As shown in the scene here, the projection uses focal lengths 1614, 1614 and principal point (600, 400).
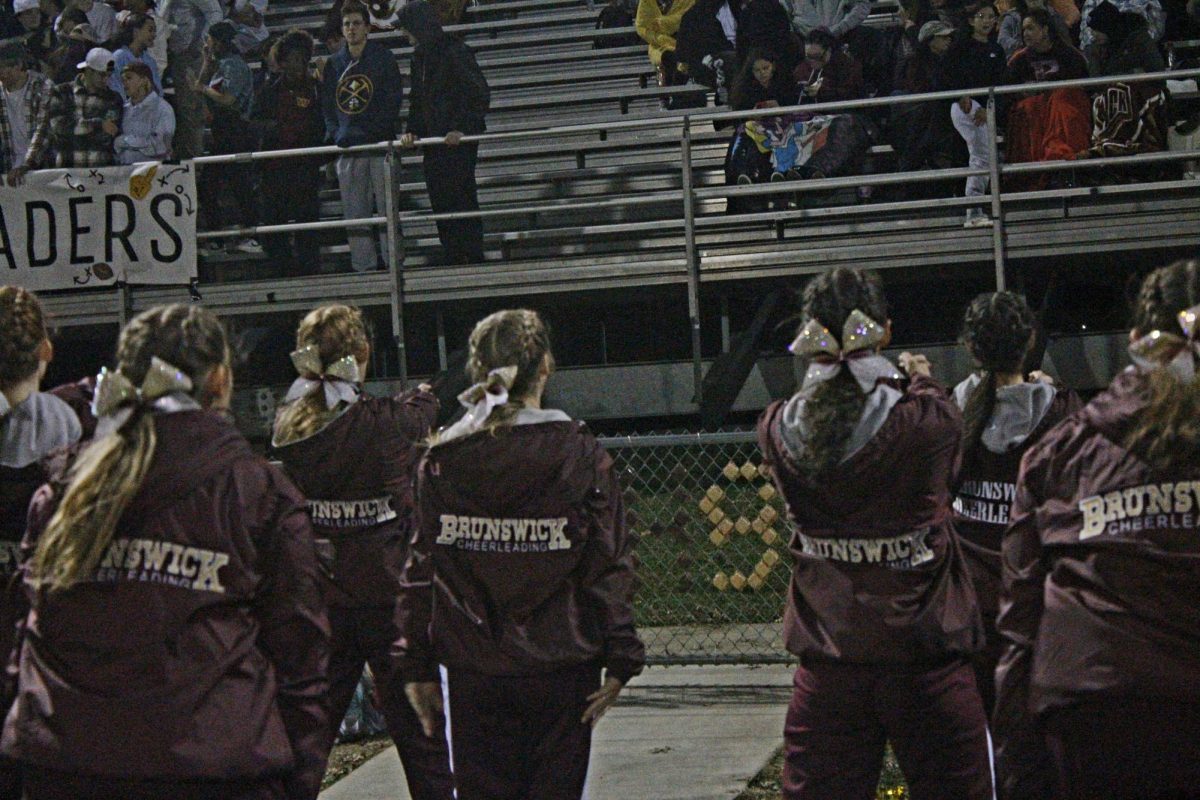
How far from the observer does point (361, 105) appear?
12133 mm

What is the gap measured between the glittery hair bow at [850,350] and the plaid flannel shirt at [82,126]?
30.8ft

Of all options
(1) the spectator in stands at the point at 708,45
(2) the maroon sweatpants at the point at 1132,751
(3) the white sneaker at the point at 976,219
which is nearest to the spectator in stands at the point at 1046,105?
(3) the white sneaker at the point at 976,219

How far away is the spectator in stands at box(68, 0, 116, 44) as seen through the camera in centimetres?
1501

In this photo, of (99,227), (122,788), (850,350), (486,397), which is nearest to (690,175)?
(99,227)

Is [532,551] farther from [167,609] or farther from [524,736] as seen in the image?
[167,609]

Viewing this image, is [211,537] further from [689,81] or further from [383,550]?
[689,81]

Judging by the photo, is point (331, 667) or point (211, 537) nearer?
point (211, 537)

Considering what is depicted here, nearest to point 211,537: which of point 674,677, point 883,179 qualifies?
point 674,677

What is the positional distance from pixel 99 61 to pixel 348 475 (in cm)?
854

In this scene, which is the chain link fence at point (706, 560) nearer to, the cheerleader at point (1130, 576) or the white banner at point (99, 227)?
the white banner at point (99, 227)

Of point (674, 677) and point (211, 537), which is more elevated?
point (211, 537)

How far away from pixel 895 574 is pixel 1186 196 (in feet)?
26.2

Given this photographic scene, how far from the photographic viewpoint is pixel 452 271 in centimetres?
1204

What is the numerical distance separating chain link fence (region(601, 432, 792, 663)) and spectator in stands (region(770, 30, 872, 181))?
3.08 m
